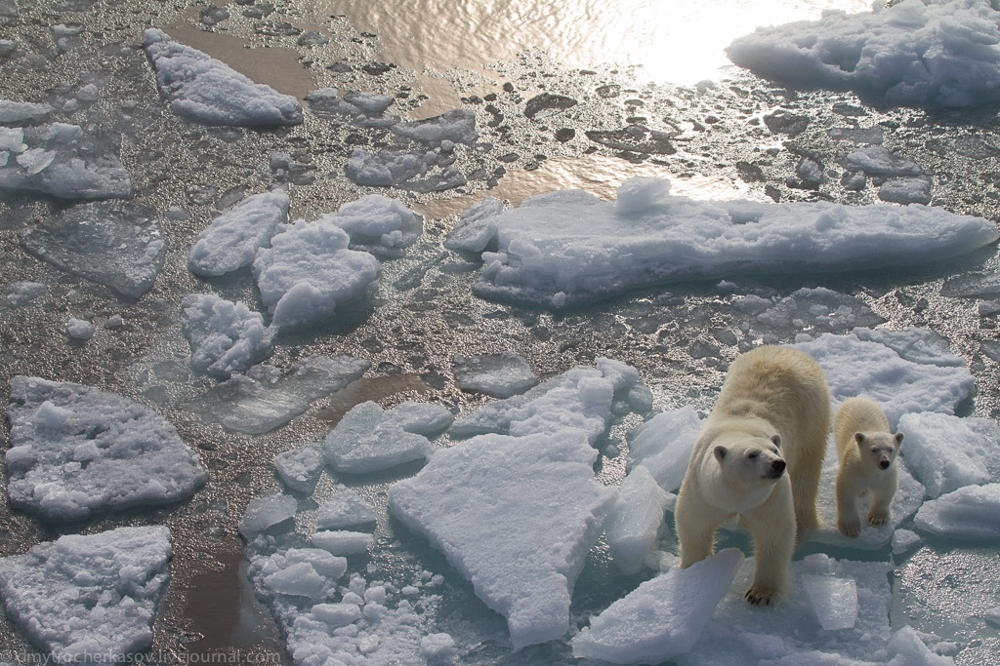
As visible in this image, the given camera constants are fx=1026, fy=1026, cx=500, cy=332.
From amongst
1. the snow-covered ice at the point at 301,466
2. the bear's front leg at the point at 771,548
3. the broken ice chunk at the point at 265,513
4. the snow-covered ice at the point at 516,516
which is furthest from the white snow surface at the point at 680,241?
the bear's front leg at the point at 771,548

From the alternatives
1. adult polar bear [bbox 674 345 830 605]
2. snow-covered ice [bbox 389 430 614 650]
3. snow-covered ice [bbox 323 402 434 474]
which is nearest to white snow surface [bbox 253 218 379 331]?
snow-covered ice [bbox 323 402 434 474]

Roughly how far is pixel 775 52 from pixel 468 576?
4203 millimetres

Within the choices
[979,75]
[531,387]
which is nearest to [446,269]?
[531,387]

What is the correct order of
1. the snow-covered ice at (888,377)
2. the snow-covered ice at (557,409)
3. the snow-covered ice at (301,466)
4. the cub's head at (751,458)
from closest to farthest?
the cub's head at (751,458) < the snow-covered ice at (301,466) < the snow-covered ice at (557,409) < the snow-covered ice at (888,377)

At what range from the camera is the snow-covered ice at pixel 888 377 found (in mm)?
3725

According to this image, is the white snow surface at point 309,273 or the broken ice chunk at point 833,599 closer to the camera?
the broken ice chunk at point 833,599

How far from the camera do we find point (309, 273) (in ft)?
14.2

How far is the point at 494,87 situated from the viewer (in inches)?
233

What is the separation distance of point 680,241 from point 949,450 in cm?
149

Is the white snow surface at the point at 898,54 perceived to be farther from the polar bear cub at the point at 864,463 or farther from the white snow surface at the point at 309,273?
the polar bear cub at the point at 864,463

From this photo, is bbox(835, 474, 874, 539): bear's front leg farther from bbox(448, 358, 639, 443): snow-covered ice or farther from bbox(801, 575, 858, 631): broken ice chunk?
bbox(448, 358, 639, 443): snow-covered ice

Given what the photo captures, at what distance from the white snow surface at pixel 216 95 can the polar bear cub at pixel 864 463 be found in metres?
3.50

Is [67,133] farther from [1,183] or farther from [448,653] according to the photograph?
[448,653]

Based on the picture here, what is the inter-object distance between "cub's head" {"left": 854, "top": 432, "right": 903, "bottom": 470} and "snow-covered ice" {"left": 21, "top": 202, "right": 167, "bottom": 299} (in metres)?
2.95
